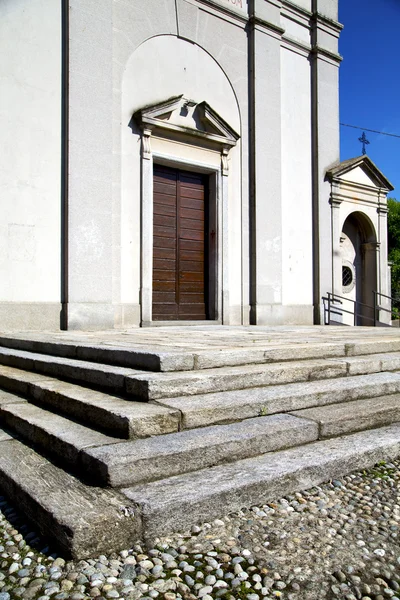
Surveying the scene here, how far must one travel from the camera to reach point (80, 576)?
1.71 meters

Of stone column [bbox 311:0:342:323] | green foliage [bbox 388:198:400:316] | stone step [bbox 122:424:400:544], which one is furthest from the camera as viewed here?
green foliage [bbox 388:198:400:316]

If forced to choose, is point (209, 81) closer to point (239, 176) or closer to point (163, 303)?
point (239, 176)

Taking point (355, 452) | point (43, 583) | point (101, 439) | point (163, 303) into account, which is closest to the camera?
point (43, 583)

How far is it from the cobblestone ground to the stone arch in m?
10.4

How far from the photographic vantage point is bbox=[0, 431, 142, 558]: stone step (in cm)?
181

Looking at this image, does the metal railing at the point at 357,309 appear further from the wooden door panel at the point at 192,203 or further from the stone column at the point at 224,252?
the wooden door panel at the point at 192,203

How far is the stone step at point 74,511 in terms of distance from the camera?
1.81 metres

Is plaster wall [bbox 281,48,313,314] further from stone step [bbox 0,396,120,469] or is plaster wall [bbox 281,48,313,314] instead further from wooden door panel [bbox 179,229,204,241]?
stone step [bbox 0,396,120,469]

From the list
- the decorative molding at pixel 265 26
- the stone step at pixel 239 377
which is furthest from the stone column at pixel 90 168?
the stone step at pixel 239 377

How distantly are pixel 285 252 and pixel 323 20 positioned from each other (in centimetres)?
554

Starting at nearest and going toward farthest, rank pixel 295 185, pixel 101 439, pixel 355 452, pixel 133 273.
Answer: pixel 101 439, pixel 355 452, pixel 133 273, pixel 295 185

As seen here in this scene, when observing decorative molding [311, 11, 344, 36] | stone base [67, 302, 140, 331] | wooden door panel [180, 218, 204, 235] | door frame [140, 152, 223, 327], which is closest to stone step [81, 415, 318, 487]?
stone base [67, 302, 140, 331]

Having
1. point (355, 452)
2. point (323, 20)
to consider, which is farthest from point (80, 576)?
point (323, 20)

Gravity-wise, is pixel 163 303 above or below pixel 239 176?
below
